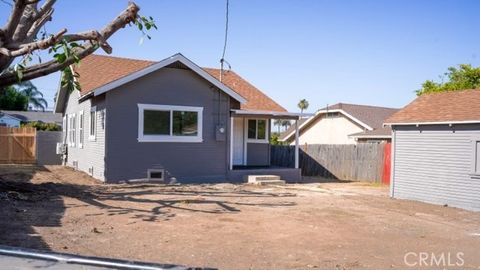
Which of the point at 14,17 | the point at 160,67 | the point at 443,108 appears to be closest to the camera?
the point at 14,17

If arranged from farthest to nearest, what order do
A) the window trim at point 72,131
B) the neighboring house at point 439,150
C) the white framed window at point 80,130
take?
the window trim at point 72,131, the white framed window at point 80,130, the neighboring house at point 439,150

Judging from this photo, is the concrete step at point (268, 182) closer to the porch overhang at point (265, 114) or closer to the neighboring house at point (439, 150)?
the porch overhang at point (265, 114)

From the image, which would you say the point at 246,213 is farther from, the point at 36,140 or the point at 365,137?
the point at 365,137

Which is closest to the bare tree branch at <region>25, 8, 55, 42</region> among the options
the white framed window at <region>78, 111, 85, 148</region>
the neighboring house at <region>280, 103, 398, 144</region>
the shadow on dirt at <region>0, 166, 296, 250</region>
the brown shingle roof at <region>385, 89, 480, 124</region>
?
the shadow on dirt at <region>0, 166, 296, 250</region>

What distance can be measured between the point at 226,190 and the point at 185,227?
7.04 meters

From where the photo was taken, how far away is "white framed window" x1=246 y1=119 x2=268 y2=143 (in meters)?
22.4

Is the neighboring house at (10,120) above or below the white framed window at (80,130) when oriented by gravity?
above

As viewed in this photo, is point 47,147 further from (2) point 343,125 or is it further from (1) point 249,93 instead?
(2) point 343,125

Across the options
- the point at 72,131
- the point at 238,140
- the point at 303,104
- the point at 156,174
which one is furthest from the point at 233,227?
the point at 303,104

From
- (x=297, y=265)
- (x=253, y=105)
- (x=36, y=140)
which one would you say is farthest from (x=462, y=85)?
(x=297, y=265)

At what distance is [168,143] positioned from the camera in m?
18.5

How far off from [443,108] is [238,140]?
9.32 metres

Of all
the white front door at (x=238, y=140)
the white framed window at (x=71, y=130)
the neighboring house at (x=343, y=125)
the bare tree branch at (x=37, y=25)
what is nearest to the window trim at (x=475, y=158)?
the white front door at (x=238, y=140)

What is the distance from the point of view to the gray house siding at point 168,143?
17625 mm
